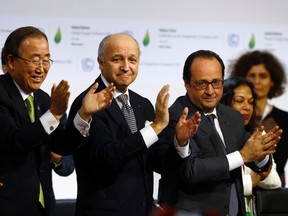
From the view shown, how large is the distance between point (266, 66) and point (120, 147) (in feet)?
8.57

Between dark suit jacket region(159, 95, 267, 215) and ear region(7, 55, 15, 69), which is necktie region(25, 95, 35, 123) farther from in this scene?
dark suit jacket region(159, 95, 267, 215)

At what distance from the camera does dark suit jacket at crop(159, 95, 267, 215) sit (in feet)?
10.8

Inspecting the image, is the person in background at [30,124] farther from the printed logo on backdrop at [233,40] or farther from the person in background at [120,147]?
the printed logo on backdrop at [233,40]


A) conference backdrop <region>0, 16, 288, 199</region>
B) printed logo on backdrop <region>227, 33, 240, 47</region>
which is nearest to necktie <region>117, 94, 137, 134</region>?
conference backdrop <region>0, 16, 288, 199</region>

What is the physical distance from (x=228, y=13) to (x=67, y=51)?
1.38 metres

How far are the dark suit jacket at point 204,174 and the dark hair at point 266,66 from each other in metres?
1.97

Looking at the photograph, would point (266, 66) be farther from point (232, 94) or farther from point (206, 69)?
point (206, 69)

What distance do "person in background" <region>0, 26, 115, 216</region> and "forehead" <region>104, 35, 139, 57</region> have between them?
0.37 meters

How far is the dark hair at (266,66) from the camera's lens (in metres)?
5.46

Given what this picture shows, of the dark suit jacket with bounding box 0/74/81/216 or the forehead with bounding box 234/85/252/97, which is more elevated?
the forehead with bounding box 234/85/252/97

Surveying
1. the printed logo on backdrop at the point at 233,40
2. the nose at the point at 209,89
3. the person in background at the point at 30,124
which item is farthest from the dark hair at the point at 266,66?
the person in background at the point at 30,124

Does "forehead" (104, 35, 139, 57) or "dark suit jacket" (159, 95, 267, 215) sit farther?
"forehead" (104, 35, 139, 57)

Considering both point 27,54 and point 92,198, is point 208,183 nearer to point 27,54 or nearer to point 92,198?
point 92,198

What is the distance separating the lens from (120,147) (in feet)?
10.3
